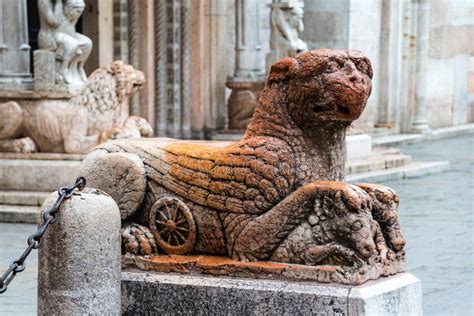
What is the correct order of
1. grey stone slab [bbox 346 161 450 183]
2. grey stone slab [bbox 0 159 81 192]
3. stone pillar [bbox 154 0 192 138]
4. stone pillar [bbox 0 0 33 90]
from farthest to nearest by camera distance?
stone pillar [bbox 154 0 192 138], grey stone slab [bbox 346 161 450 183], stone pillar [bbox 0 0 33 90], grey stone slab [bbox 0 159 81 192]

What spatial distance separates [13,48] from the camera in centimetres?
1333

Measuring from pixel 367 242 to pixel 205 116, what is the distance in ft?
40.4

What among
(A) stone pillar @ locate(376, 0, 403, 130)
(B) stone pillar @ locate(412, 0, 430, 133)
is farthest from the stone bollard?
(B) stone pillar @ locate(412, 0, 430, 133)

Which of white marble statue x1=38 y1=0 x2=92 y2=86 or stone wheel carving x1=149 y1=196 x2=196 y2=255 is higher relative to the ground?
white marble statue x1=38 y1=0 x2=92 y2=86

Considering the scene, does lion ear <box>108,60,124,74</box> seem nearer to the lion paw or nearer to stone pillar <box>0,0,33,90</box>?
stone pillar <box>0,0,33,90</box>

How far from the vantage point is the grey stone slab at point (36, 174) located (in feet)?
41.7

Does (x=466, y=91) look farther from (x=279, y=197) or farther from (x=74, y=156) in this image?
(x=279, y=197)

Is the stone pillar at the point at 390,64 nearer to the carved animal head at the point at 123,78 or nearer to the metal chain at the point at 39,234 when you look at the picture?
the carved animal head at the point at 123,78

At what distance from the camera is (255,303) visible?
6.58 meters

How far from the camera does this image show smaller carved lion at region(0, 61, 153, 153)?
12953mm

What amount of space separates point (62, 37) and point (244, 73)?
534 cm

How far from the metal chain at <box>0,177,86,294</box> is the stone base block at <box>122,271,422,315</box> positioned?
756 mm

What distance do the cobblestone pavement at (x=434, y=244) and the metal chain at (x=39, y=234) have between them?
2244 millimetres

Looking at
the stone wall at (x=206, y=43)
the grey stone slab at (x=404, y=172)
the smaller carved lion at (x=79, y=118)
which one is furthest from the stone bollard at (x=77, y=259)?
the stone wall at (x=206, y=43)
